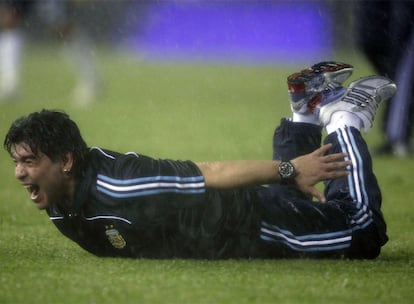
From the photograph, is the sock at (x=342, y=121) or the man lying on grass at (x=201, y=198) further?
the sock at (x=342, y=121)

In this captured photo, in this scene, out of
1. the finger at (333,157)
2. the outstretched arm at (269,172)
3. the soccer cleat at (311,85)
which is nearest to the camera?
the outstretched arm at (269,172)

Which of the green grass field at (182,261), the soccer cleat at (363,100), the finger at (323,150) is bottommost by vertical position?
the green grass field at (182,261)

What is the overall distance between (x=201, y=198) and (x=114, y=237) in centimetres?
48

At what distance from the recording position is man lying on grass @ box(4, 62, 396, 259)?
5387mm

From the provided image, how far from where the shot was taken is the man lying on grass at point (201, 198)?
17.7 feet

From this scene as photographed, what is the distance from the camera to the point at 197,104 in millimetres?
16578

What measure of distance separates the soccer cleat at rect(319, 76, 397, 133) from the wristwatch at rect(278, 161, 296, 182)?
83cm

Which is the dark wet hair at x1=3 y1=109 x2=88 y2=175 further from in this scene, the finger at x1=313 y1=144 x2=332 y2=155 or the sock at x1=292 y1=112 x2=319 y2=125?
the sock at x1=292 y1=112 x2=319 y2=125

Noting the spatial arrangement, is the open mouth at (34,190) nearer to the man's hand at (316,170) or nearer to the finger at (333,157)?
the man's hand at (316,170)

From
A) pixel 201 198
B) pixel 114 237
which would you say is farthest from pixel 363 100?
pixel 114 237

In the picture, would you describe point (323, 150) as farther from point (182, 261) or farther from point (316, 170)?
point (182, 261)

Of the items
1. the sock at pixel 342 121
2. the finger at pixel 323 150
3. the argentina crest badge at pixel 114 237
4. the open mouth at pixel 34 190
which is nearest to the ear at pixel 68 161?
the open mouth at pixel 34 190

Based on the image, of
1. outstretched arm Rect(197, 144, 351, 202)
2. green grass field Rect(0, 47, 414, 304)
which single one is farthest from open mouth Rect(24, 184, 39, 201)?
outstretched arm Rect(197, 144, 351, 202)

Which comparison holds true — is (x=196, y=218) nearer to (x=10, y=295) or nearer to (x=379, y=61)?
(x=10, y=295)
